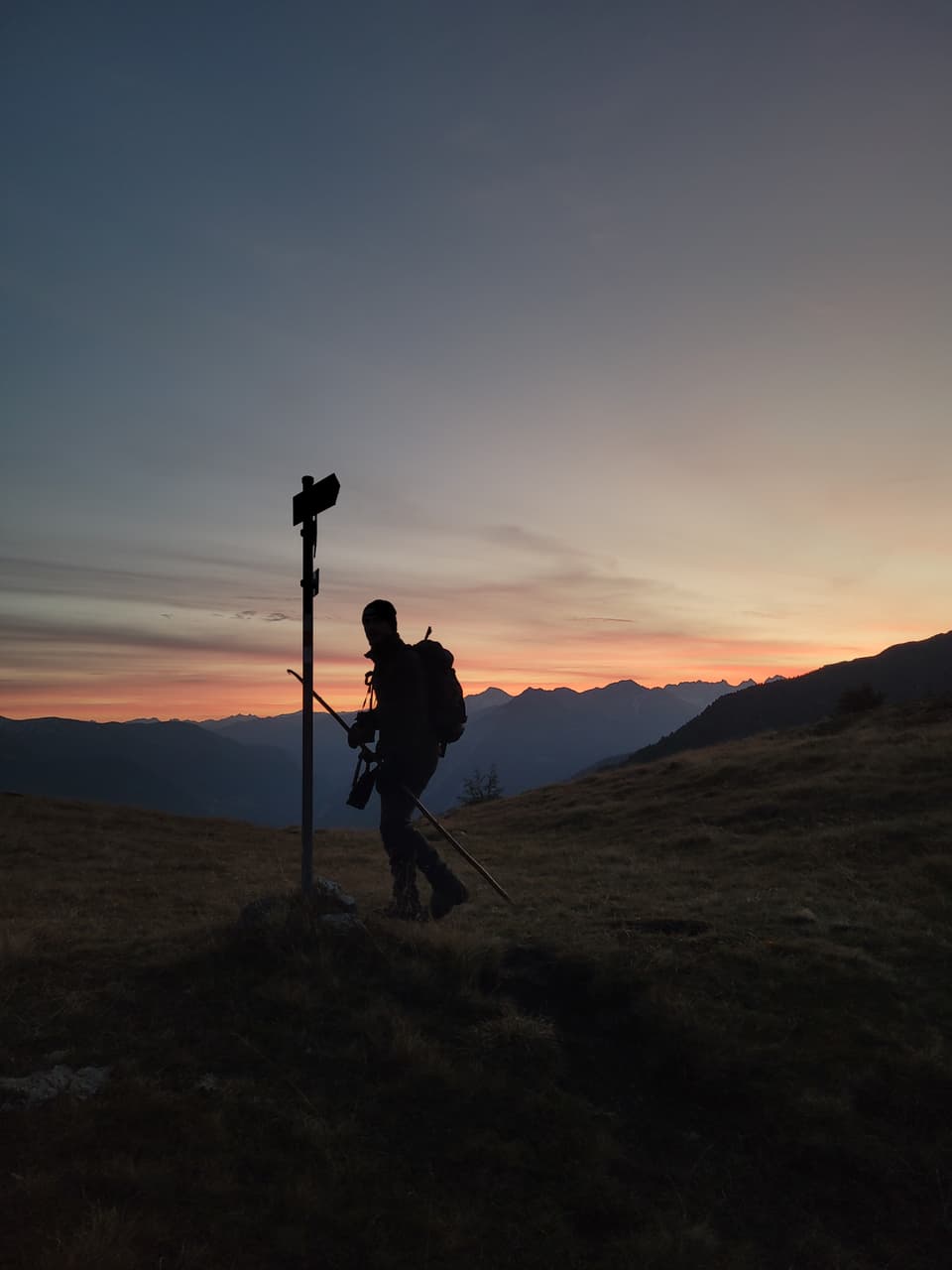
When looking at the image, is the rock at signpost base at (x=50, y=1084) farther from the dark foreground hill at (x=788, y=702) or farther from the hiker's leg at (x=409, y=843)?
the dark foreground hill at (x=788, y=702)

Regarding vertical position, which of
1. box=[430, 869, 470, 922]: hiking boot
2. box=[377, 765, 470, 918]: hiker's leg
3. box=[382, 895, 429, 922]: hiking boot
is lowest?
box=[382, 895, 429, 922]: hiking boot

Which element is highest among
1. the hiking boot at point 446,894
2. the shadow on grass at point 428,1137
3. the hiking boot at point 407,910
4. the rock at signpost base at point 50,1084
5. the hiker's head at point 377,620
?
the hiker's head at point 377,620

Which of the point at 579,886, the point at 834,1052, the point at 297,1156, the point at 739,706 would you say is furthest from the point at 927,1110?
the point at 739,706

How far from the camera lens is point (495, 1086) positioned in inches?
203

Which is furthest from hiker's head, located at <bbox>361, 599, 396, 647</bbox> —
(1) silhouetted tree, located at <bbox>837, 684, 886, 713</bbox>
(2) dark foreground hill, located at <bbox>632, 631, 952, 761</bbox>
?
(2) dark foreground hill, located at <bbox>632, 631, 952, 761</bbox>

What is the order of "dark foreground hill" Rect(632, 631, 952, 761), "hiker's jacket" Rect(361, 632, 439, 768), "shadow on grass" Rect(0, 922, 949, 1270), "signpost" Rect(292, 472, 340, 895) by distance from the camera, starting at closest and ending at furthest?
"shadow on grass" Rect(0, 922, 949, 1270) < "signpost" Rect(292, 472, 340, 895) < "hiker's jacket" Rect(361, 632, 439, 768) < "dark foreground hill" Rect(632, 631, 952, 761)

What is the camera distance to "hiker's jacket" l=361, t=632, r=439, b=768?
8.83 meters

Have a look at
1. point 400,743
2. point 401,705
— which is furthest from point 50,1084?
point 401,705

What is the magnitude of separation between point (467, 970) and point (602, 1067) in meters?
1.61

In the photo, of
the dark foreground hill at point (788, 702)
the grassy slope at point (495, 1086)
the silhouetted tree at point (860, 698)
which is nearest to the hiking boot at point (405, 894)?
the grassy slope at point (495, 1086)

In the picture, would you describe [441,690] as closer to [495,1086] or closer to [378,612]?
[378,612]

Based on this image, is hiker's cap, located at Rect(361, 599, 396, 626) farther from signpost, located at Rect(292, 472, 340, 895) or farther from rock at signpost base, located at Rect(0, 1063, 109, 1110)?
rock at signpost base, located at Rect(0, 1063, 109, 1110)

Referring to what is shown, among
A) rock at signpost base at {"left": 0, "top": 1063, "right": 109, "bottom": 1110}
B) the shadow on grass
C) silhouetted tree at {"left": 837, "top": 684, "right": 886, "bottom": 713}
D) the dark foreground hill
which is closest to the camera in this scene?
the shadow on grass

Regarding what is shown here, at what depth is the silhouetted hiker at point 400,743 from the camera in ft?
28.6
